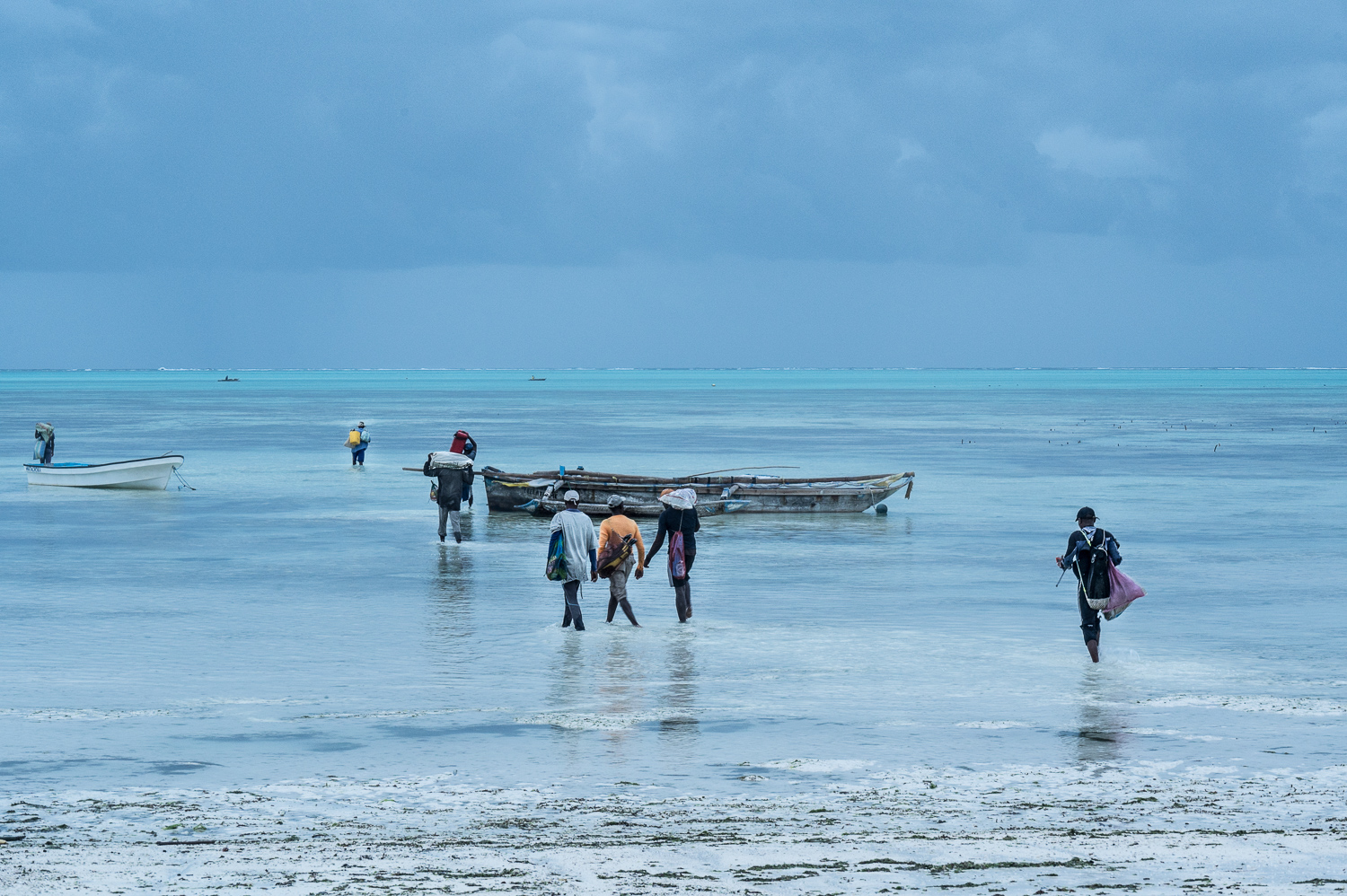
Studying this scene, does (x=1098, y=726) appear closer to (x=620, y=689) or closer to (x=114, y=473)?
(x=620, y=689)

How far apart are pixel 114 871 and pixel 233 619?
981 cm

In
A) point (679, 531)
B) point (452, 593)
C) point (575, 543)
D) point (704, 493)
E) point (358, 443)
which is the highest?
point (358, 443)

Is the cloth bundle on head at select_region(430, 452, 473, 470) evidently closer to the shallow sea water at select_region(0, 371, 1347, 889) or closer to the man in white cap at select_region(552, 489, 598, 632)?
the shallow sea water at select_region(0, 371, 1347, 889)

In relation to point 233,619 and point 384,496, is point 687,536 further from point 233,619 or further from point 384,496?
point 384,496

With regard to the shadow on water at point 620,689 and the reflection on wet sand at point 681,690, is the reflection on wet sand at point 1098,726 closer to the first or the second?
the reflection on wet sand at point 681,690

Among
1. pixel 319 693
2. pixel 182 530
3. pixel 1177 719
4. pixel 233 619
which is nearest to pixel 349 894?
pixel 319 693

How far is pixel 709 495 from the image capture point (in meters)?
31.6

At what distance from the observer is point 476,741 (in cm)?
1193

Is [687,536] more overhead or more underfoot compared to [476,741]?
more overhead

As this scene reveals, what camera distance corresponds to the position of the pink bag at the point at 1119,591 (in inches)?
582

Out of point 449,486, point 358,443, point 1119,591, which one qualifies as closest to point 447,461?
point 449,486

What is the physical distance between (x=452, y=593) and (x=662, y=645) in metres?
4.87

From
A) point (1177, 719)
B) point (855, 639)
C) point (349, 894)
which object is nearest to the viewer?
point (349, 894)

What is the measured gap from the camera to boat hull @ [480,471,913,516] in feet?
103
